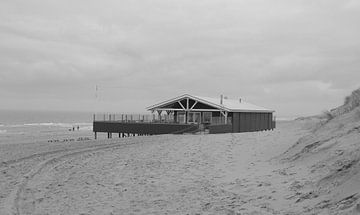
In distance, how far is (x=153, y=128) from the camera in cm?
3891

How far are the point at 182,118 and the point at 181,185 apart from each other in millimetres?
34267

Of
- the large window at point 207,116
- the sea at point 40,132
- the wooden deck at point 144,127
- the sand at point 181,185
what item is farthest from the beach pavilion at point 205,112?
the sand at point 181,185

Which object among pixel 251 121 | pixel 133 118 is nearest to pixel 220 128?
pixel 251 121

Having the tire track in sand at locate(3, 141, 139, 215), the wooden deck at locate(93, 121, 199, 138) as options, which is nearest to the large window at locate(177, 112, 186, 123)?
the wooden deck at locate(93, 121, 199, 138)

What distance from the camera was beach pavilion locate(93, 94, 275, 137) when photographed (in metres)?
39.1

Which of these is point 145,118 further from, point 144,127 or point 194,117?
point 194,117

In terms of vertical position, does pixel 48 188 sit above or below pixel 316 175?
below

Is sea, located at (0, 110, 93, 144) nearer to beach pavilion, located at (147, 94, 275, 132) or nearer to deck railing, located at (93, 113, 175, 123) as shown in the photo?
deck railing, located at (93, 113, 175, 123)

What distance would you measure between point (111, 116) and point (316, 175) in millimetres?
37362

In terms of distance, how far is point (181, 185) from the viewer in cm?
1015

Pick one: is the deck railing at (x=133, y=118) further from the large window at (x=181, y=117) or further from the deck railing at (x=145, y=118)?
the large window at (x=181, y=117)

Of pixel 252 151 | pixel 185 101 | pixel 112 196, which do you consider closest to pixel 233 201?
pixel 112 196

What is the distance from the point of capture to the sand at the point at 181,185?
7246 mm

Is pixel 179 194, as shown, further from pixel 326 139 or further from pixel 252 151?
pixel 252 151
